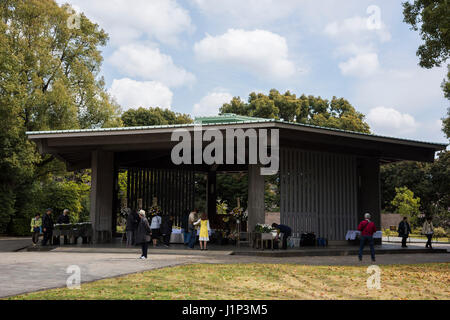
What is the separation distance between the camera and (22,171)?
27.6 meters

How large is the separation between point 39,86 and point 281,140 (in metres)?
18.7

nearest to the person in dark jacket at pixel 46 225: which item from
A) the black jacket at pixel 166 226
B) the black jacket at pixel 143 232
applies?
the black jacket at pixel 166 226

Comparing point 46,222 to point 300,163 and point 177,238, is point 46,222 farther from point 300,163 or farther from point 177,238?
point 300,163

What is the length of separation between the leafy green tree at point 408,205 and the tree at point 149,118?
66.7ft

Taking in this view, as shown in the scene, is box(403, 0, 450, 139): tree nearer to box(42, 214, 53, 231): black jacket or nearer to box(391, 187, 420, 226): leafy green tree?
box(42, 214, 53, 231): black jacket

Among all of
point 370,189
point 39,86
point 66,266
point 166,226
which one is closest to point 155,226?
point 166,226

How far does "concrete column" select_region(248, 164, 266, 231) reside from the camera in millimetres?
17177

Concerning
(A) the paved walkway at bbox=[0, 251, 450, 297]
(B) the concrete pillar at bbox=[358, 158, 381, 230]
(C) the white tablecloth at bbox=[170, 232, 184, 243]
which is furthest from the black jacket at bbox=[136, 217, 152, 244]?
(B) the concrete pillar at bbox=[358, 158, 381, 230]

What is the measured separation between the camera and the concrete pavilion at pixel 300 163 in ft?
56.2

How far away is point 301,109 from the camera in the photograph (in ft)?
147
